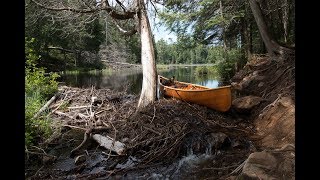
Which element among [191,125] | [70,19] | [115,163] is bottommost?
[115,163]

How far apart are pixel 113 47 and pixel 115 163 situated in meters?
46.1

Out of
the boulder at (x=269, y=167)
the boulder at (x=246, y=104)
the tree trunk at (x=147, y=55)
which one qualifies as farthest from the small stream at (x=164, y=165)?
the tree trunk at (x=147, y=55)

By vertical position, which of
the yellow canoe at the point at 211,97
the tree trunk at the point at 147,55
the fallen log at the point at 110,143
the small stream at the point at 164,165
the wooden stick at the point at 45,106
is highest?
the tree trunk at the point at 147,55

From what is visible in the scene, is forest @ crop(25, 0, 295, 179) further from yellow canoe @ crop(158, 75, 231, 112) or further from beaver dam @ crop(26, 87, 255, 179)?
yellow canoe @ crop(158, 75, 231, 112)

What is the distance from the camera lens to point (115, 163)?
19.2ft

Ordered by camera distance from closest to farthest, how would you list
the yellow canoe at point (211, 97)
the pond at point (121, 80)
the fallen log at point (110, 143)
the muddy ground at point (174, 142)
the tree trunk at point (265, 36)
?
the muddy ground at point (174, 142) < the fallen log at point (110, 143) < the yellow canoe at point (211, 97) < the tree trunk at point (265, 36) < the pond at point (121, 80)

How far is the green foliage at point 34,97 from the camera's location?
6.44m

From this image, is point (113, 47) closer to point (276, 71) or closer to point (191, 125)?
point (276, 71)

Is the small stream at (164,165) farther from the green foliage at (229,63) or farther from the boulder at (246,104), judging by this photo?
the green foliage at (229,63)

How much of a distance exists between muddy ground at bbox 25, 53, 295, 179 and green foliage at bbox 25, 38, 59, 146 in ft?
1.13

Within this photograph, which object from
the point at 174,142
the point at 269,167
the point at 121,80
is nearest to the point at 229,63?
the point at 121,80

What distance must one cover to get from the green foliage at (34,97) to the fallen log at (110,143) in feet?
4.51

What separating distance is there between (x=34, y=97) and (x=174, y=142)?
4.86 metres
